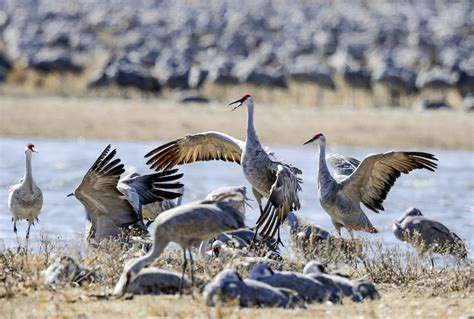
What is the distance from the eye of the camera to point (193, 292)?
26.3 ft

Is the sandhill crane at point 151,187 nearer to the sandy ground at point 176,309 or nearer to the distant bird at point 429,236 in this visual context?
the distant bird at point 429,236

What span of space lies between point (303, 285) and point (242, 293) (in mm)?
599

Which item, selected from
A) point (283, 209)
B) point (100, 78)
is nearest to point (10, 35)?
point (100, 78)

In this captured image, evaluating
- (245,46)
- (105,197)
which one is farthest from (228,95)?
(105,197)

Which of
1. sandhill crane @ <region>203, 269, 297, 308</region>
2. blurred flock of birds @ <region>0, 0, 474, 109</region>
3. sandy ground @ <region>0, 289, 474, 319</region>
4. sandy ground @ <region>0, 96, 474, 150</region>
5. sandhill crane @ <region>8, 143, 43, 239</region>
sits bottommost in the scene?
sandy ground @ <region>0, 289, 474, 319</region>

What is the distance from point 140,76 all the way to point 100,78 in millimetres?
969

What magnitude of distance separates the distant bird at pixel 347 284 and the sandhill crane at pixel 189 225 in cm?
79

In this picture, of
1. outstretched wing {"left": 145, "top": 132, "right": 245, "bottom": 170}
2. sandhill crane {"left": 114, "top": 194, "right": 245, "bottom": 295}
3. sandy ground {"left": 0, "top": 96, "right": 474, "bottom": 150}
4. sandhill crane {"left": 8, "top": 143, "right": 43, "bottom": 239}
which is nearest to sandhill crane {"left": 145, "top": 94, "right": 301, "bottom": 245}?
outstretched wing {"left": 145, "top": 132, "right": 245, "bottom": 170}

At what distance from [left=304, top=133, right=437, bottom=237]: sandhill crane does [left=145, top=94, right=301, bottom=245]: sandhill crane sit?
0.33m

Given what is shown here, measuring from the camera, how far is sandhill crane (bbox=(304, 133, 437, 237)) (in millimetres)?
10281

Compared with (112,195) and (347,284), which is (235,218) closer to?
(347,284)

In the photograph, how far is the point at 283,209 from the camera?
10.2 meters

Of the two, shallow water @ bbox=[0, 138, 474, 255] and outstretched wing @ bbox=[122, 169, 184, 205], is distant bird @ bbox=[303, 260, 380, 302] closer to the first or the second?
outstretched wing @ bbox=[122, 169, 184, 205]

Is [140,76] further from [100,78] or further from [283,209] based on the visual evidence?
[283,209]
